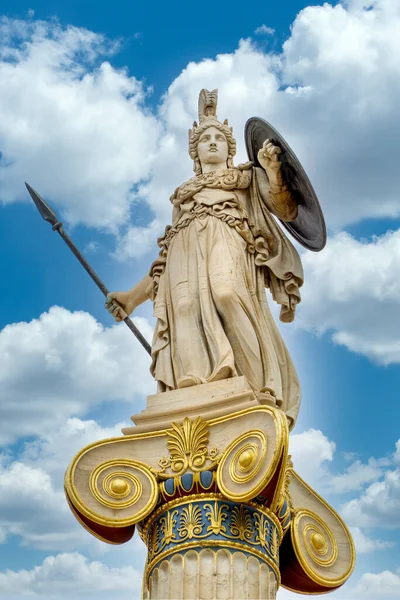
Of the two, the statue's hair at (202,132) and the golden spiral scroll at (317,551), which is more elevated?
the statue's hair at (202,132)

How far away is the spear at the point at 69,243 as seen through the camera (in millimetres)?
16078

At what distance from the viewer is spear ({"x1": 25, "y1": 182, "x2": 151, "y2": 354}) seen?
16.1 meters

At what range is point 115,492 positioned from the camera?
12.4 metres

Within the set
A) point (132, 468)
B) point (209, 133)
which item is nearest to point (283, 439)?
point (132, 468)

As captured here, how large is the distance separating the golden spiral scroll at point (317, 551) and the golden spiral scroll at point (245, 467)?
154 centimetres

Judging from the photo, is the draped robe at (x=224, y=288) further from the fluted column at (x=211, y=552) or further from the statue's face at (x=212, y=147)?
the fluted column at (x=211, y=552)

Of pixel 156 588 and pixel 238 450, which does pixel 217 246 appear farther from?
pixel 156 588

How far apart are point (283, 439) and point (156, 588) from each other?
234 centimetres

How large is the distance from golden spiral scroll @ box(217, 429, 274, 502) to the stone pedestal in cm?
1

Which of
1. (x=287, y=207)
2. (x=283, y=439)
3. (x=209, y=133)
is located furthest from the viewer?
(x=209, y=133)

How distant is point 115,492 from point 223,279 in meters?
3.47

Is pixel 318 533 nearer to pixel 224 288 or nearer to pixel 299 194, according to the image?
pixel 224 288

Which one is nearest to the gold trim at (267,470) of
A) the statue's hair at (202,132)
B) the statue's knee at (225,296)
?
the statue's knee at (225,296)

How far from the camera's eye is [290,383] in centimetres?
1430
